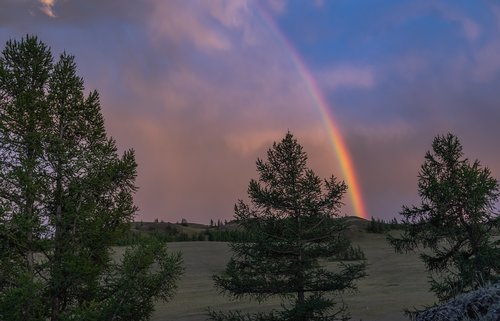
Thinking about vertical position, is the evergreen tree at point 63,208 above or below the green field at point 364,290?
above

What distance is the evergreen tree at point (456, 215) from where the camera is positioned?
13930 millimetres

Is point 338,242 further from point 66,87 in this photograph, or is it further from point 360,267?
point 66,87

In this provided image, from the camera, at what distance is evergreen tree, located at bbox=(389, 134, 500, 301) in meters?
13.9

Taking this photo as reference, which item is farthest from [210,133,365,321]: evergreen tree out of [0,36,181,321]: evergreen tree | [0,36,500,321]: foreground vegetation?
[0,36,181,321]: evergreen tree

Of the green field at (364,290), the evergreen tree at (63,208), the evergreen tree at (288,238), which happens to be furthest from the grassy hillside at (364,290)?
the evergreen tree at (63,208)

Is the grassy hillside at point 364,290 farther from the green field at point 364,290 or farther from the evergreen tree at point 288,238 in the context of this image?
the evergreen tree at point 288,238

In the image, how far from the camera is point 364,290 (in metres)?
31.8

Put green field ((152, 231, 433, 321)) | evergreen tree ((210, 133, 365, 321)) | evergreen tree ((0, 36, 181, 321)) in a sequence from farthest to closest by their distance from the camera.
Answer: green field ((152, 231, 433, 321)) < evergreen tree ((210, 133, 365, 321)) < evergreen tree ((0, 36, 181, 321))

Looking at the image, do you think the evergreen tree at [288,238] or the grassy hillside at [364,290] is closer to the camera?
the evergreen tree at [288,238]

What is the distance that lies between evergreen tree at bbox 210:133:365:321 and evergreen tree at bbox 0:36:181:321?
387 centimetres

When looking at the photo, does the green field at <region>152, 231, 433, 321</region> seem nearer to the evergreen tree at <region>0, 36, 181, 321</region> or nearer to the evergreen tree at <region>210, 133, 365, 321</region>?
the evergreen tree at <region>210, 133, 365, 321</region>

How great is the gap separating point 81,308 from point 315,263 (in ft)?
26.8

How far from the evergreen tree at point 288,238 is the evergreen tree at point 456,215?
257 cm

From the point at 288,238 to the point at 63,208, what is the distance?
7718 mm
